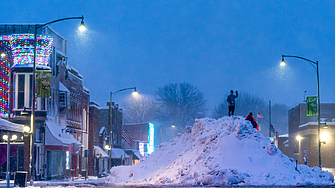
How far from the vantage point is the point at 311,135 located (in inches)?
2153

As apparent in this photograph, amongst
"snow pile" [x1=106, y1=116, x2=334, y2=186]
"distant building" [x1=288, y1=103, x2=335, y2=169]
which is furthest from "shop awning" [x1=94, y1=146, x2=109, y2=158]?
"snow pile" [x1=106, y1=116, x2=334, y2=186]

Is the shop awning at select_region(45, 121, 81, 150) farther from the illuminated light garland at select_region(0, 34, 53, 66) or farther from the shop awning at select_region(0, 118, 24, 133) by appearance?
the illuminated light garland at select_region(0, 34, 53, 66)

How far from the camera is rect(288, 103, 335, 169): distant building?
53562 mm

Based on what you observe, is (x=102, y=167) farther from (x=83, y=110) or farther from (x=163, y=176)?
(x=163, y=176)

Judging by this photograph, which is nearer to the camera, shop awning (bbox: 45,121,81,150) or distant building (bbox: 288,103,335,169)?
shop awning (bbox: 45,121,81,150)

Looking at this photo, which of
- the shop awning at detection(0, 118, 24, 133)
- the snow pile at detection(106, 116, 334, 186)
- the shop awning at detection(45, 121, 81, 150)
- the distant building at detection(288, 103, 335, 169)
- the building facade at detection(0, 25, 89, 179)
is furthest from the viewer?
the distant building at detection(288, 103, 335, 169)

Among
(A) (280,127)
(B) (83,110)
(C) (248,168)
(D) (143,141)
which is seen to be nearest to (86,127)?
(B) (83,110)

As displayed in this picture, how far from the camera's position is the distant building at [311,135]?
5356cm

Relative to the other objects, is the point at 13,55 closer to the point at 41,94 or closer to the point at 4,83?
the point at 4,83

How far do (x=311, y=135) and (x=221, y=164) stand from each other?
3641cm

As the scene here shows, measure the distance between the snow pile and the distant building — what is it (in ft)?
83.1

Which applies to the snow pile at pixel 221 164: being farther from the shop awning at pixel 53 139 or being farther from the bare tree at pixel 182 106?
the bare tree at pixel 182 106

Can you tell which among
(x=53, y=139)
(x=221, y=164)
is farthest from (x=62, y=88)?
(x=221, y=164)

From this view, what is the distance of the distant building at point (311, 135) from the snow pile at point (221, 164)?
2532 cm
